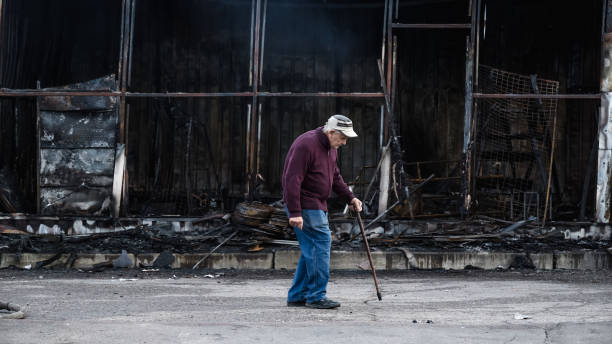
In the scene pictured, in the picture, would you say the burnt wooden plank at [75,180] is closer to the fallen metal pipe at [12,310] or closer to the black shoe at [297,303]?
the fallen metal pipe at [12,310]

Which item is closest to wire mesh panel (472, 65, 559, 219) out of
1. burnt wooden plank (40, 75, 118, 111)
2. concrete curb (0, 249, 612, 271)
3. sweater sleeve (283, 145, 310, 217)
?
concrete curb (0, 249, 612, 271)

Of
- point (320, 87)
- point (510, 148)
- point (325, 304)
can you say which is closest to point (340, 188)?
point (325, 304)

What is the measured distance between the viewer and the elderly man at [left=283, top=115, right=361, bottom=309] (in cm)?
707

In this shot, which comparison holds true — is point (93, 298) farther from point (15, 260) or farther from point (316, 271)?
point (15, 260)

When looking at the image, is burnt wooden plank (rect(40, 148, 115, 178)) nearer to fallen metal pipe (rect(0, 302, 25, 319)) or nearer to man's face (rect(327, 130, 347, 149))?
fallen metal pipe (rect(0, 302, 25, 319))

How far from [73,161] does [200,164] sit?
425cm

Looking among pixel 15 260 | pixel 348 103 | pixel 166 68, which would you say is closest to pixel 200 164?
pixel 166 68

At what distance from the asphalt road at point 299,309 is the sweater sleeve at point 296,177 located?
3.10ft

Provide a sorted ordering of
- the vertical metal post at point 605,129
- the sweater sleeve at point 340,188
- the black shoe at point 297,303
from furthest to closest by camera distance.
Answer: the vertical metal post at point 605,129
the sweater sleeve at point 340,188
the black shoe at point 297,303

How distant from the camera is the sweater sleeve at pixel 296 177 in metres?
7.04

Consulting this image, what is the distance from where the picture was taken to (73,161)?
12.1 metres

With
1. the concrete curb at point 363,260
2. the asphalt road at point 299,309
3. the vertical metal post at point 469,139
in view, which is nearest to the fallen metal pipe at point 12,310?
the asphalt road at point 299,309

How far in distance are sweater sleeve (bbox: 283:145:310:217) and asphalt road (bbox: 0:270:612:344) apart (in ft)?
3.10

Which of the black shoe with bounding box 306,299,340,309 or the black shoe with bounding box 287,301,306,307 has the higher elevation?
the black shoe with bounding box 306,299,340,309
